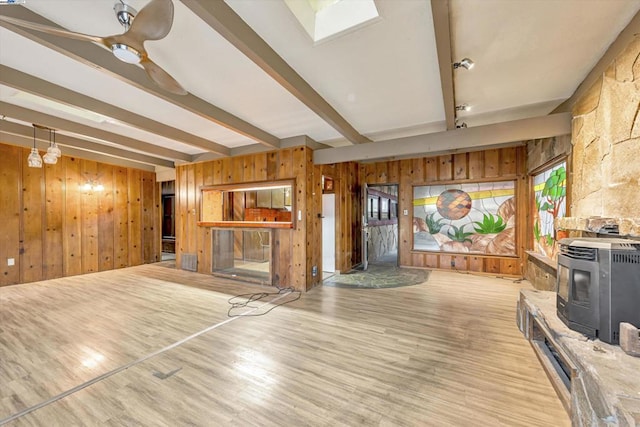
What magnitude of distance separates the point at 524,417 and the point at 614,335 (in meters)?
0.76

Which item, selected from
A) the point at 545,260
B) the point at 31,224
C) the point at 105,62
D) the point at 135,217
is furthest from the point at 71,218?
the point at 545,260

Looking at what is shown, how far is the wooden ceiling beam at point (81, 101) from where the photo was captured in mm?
2357

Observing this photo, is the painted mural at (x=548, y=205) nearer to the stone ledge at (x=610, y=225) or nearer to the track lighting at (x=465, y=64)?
the stone ledge at (x=610, y=225)

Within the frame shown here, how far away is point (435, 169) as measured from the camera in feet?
18.2

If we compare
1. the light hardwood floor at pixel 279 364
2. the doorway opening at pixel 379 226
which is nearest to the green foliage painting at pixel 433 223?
the doorway opening at pixel 379 226

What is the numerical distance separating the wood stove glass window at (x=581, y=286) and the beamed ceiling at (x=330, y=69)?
1759 millimetres

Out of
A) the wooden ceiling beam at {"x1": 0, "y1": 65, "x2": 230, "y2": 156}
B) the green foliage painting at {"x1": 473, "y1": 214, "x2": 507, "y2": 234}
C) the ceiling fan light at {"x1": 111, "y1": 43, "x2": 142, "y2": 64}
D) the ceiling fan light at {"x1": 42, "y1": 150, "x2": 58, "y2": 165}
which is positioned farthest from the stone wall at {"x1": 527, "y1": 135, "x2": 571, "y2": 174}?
the ceiling fan light at {"x1": 42, "y1": 150, "x2": 58, "y2": 165}

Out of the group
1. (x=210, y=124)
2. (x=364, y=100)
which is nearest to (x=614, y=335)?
(x=364, y=100)

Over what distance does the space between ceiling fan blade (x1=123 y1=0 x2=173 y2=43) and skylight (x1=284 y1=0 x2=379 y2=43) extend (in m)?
0.75

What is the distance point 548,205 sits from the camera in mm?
3855

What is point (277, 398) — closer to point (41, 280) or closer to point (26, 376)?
point (26, 376)

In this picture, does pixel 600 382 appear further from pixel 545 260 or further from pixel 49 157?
pixel 49 157

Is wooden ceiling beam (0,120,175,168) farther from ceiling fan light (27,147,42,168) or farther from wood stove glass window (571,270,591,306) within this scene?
wood stove glass window (571,270,591,306)

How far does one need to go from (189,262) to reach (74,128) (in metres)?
3.18
